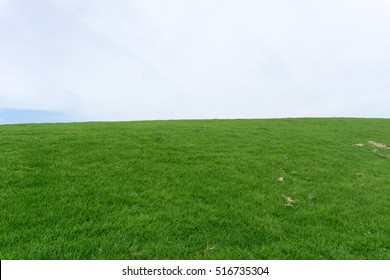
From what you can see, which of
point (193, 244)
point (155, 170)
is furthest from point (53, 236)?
point (155, 170)

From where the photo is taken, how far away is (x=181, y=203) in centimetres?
633

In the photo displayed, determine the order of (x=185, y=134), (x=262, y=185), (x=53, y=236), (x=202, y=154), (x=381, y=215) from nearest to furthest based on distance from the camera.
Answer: (x=53, y=236) → (x=381, y=215) → (x=262, y=185) → (x=202, y=154) → (x=185, y=134)

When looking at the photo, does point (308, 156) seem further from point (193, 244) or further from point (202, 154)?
point (193, 244)

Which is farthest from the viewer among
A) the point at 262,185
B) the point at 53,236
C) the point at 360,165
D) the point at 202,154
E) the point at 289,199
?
the point at 360,165

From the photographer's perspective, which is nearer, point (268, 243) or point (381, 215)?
point (268, 243)

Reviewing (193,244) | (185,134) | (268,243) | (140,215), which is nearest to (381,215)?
(268,243)

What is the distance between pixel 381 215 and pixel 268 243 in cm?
363

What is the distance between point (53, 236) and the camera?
4.70 metres

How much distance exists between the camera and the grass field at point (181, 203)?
4.71 metres

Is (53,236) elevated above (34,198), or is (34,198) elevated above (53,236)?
(34,198)

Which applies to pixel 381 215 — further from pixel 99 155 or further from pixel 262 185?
pixel 99 155

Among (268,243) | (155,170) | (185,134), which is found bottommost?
(268,243)

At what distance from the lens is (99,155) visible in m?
9.12

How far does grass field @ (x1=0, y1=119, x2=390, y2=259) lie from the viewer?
4.71 m
